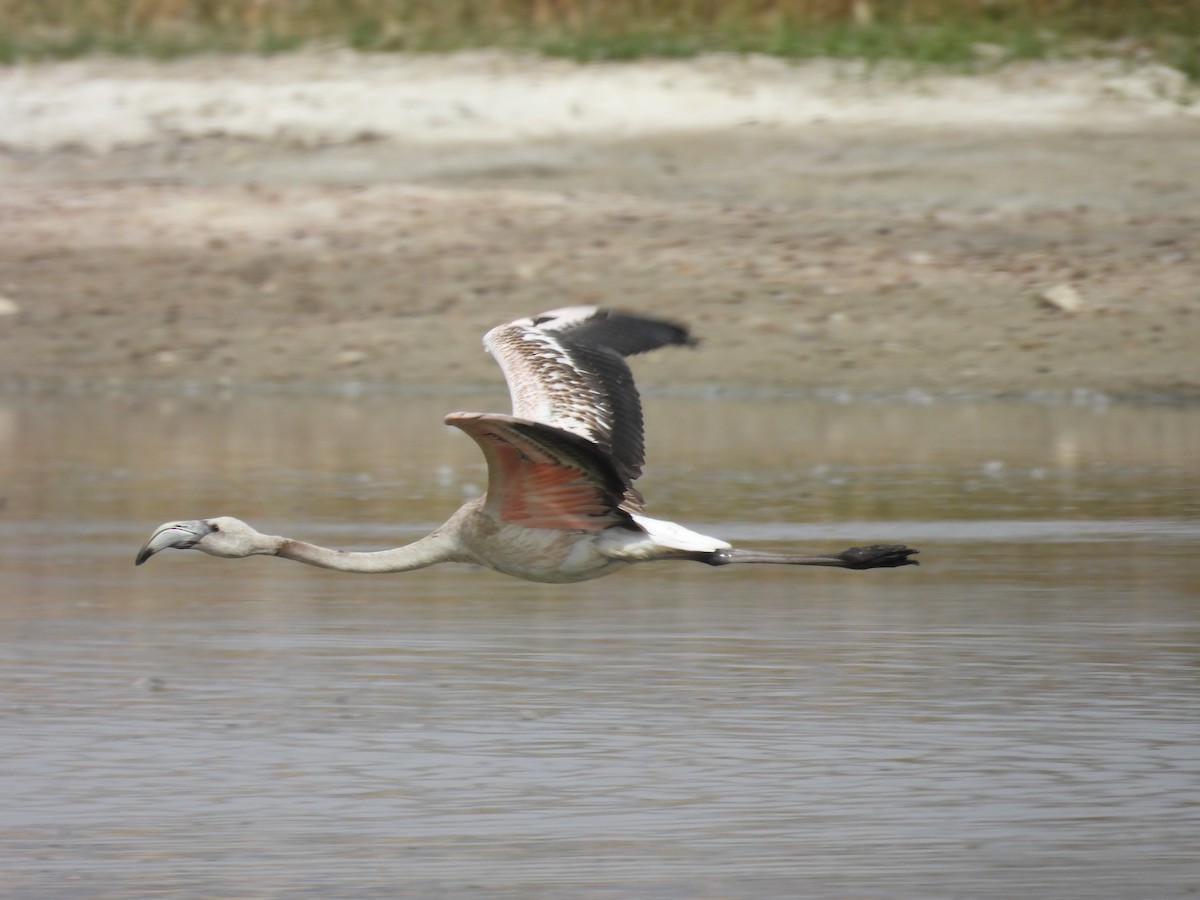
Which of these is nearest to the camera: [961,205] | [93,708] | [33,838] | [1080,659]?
[33,838]

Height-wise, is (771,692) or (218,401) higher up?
(771,692)

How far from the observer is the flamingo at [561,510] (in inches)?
295

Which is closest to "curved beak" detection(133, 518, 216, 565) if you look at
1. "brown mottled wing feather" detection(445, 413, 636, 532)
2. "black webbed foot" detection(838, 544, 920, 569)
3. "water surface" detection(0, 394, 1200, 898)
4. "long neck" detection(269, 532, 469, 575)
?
"long neck" detection(269, 532, 469, 575)

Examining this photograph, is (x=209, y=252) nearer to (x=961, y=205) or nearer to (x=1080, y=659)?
(x=961, y=205)

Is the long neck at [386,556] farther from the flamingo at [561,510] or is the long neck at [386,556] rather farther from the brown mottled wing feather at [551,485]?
the brown mottled wing feather at [551,485]

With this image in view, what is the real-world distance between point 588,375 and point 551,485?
69 cm

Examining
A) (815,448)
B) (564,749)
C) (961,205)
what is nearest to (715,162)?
(961,205)

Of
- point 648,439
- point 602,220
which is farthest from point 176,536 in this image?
point 602,220

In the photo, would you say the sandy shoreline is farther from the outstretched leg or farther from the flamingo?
the outstretched leg

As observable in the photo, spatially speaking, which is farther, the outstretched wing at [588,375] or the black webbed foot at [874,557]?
the outstretched wing at [588,375]

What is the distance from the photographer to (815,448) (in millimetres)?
13070

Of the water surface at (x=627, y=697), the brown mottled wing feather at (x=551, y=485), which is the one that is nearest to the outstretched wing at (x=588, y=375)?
the brown mottled wing feather at (x=551, y=485)

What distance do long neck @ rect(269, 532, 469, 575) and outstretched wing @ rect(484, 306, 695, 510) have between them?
480 mm

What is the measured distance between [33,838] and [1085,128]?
14349 mm
